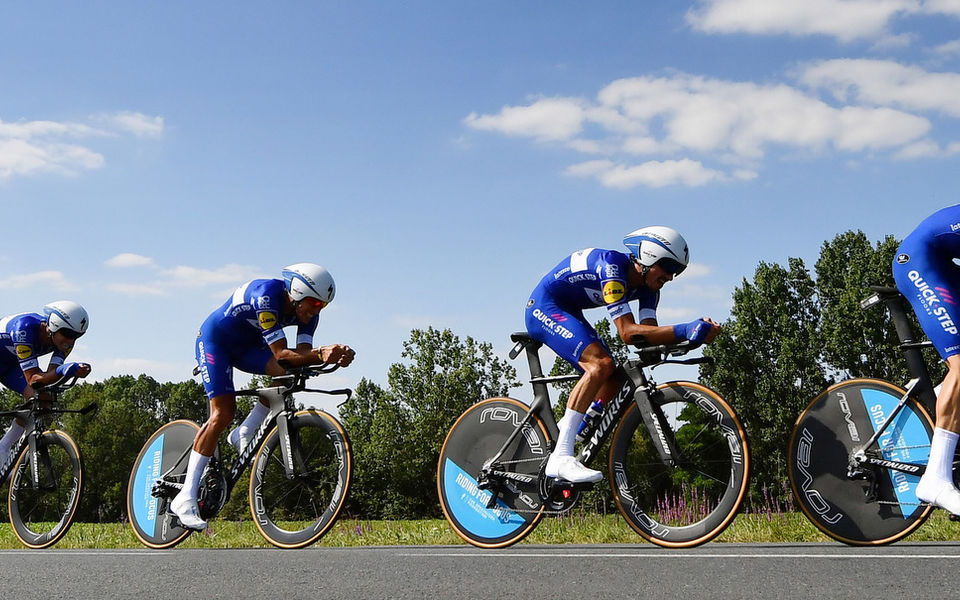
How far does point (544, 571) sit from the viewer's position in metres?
4.92

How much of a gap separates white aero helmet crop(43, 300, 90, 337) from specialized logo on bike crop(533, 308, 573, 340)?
5.88 meters

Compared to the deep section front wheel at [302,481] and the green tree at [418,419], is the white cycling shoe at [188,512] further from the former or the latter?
the green tree at [418,419]

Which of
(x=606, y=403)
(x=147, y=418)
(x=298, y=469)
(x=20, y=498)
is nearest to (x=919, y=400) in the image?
(x=606, y=403)

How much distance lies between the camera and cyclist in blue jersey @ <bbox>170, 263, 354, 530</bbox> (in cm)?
795

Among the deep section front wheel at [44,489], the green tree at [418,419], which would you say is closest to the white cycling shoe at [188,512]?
the deep section front wheel at [44,489]

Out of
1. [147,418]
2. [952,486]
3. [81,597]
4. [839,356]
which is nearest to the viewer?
[81,597]

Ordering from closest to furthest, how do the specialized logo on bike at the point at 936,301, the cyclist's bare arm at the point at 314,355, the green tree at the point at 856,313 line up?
the specialized logo on bike at the point at 936,301 < the cyclist's bare arm at the point at 314,355 < the green tree at the point at 856,313

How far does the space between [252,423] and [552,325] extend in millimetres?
3077

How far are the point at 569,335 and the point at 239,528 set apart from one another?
520 centimetres

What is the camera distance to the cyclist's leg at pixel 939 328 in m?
5.73

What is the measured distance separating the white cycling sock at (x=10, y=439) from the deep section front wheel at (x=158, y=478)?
6.13ft

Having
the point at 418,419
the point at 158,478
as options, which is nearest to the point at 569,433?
the point at 158,478

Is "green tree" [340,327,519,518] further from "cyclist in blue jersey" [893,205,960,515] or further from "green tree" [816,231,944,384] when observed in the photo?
"cyclist in blue jersey" [893,205,960,515]

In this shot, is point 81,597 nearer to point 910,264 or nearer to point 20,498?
point 910,264
